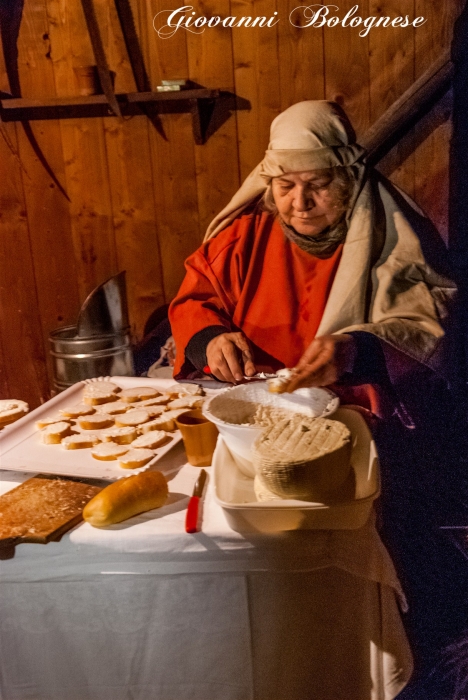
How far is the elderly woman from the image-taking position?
4.24 ft

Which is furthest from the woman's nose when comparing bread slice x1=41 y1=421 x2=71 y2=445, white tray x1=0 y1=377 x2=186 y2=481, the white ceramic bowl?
bread slice x1=41 y1=421 x2=71 y2=445

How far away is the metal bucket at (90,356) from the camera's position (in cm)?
154

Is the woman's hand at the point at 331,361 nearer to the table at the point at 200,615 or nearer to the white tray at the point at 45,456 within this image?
the white tray at the point at 45,456

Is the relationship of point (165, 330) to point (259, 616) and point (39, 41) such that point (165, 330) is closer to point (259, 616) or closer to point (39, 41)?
point (39, 41)

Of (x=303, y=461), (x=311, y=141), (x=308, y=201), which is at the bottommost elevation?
(x=303, y=461)

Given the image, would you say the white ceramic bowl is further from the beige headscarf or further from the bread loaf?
the beige headscarf

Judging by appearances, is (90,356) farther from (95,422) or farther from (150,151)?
(150,151)

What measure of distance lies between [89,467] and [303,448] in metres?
0.42

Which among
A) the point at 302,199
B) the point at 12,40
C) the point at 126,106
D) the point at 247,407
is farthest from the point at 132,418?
the point at 12,40

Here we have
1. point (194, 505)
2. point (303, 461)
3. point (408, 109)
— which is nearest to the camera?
point (303, 461)

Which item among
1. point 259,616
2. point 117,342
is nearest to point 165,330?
point 117,342

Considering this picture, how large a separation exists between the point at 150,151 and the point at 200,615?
1.09m

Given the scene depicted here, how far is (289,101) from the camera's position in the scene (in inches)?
54.2

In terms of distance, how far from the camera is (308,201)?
4.37 feet
